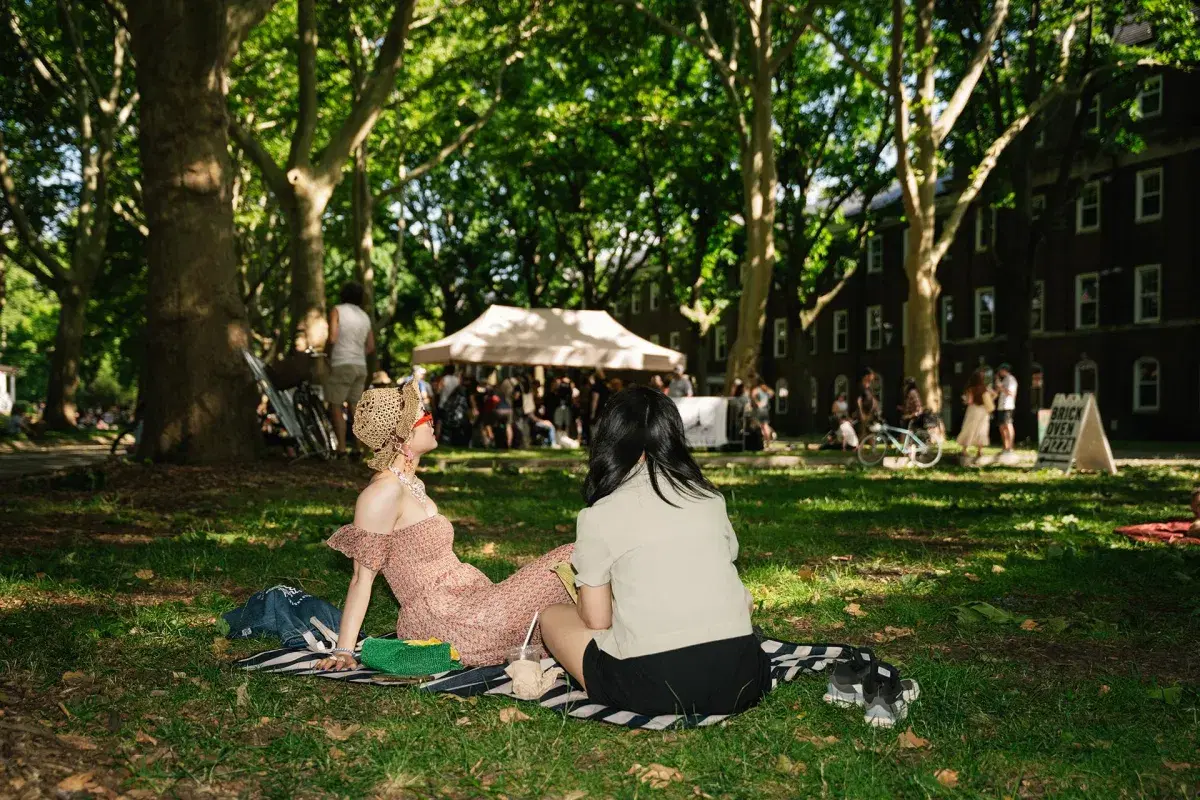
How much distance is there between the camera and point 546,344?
2380cm

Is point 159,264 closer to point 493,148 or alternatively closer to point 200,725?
point 200,725

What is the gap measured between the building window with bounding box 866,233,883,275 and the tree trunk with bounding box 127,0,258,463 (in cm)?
3985

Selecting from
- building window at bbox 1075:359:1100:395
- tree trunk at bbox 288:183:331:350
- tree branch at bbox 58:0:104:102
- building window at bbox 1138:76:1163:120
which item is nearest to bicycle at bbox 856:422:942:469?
tree trunk at bbox 288:183:331:350

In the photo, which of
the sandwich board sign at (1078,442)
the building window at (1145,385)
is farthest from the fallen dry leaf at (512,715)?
the building window at (1145,385)

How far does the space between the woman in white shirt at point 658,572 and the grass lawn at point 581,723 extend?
6.7 inches

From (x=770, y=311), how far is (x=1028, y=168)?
2564cm

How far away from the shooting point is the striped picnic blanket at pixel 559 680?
13.0 ft

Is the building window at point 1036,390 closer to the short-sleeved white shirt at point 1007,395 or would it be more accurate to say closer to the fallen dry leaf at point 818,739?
the short-sleeved white shirt at point 1007,395

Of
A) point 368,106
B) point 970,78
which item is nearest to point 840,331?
point 970,78

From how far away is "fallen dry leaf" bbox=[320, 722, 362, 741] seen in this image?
3.74 meters

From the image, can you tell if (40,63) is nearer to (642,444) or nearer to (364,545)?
(364,545)

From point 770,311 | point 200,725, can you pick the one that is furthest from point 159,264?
point 770,311

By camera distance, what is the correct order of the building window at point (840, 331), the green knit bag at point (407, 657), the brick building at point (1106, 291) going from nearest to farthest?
the green knit bag at point (407, 657) < the brick building at point (1106, 291) < the building window at point (840, 331)

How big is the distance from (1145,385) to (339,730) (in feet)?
120
